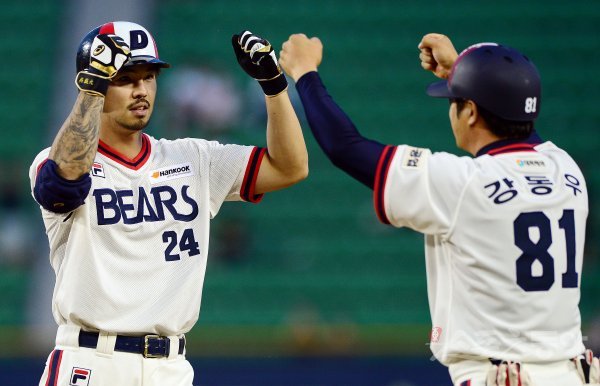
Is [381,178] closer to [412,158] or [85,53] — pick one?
[412,158]

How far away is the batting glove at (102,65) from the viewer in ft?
13.5

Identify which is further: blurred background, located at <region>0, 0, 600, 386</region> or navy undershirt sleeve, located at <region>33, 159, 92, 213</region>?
blurred background, located at <region>0, 0, 600, 386</region>

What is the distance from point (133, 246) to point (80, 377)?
0.57 m

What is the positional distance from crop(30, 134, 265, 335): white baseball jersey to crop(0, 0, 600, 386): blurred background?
4.60m

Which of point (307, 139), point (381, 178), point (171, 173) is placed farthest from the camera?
point (307, 139)

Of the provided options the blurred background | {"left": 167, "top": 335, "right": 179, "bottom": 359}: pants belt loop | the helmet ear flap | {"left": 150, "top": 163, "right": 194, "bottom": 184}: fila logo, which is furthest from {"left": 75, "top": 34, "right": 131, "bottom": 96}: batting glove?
the blurred background

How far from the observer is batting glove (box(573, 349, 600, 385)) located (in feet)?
11.9

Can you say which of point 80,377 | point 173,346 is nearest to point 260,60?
point 173,346

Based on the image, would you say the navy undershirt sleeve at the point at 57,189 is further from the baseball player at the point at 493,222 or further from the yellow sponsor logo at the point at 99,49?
the baseball player at the point at 493,222

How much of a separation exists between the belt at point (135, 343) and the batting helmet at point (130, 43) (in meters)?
1.15

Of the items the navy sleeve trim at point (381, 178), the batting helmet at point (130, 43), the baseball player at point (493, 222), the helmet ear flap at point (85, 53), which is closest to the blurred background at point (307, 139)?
→ the batting helmet at point (130, 43)

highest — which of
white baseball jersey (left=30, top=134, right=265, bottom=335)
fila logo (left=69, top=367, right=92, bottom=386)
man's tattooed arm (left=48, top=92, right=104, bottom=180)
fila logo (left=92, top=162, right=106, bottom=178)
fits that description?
man's tattooed arm (left=48, top=92, right=104, bottom=180)

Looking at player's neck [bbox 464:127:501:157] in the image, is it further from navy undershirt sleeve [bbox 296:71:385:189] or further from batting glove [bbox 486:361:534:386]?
batting glove [bbox 486:361:534:386]

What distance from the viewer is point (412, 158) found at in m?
3.57
